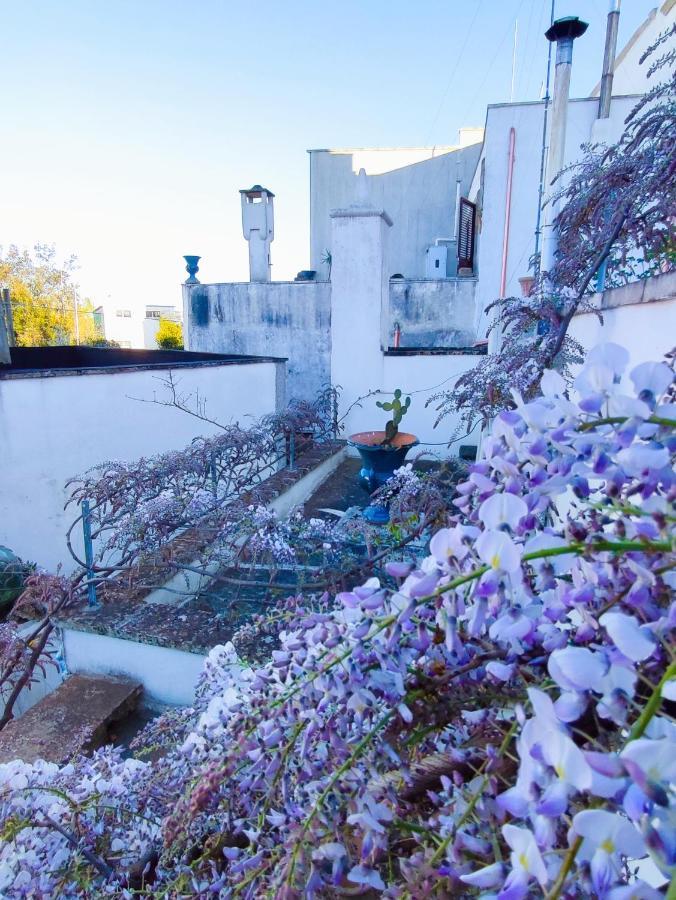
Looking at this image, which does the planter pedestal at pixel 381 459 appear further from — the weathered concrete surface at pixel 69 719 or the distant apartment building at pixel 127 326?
the distant apartment building at pixel 127 326

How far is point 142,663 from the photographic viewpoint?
2.22 metres

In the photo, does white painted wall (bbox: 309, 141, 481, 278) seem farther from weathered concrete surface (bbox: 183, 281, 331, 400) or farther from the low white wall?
the low white wall

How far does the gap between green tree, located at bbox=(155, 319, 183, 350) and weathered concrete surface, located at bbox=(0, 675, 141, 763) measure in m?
16.9

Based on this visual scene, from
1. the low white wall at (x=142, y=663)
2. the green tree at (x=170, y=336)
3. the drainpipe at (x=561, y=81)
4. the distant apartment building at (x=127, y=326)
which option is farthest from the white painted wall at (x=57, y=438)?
the distant apartment building at (x=127, y=326)

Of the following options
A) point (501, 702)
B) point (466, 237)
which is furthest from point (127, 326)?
point (501, 702)

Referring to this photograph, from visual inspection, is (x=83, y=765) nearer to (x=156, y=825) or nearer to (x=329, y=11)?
(x=156, y=825)

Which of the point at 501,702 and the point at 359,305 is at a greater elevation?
the point at 359,305

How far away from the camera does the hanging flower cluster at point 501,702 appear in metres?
0.31

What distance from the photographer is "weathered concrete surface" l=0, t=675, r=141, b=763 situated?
5.73ft

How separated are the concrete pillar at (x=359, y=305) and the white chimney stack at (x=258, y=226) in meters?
2.43

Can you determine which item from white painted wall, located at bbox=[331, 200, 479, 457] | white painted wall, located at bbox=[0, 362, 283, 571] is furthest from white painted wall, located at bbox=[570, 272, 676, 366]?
white painted wall, located at bbox=[331, 200, 479, 457]

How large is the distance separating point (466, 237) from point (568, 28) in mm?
4438

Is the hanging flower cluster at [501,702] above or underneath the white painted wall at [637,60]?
underneath

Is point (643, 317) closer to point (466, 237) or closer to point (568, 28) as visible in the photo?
point (568, 28)
